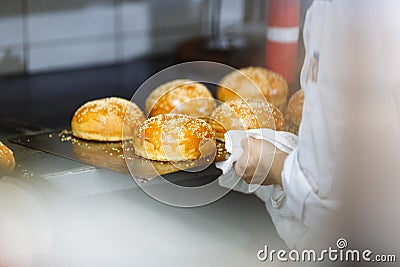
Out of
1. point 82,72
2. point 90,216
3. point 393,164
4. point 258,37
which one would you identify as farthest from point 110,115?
point 258,37

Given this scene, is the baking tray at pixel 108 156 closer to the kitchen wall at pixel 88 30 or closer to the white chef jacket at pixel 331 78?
the white chef jacket at pixel 331 78

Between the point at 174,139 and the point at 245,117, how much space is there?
0.40 ft

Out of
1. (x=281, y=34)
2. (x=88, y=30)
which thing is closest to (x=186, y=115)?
(x=281, y=34)

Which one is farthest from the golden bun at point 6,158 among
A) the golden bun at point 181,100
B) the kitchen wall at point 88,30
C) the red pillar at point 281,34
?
the kitchen wall at point 88,30

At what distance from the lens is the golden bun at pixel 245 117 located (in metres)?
0.80

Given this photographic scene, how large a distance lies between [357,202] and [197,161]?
0.99ft

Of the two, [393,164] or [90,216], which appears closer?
[393,164]

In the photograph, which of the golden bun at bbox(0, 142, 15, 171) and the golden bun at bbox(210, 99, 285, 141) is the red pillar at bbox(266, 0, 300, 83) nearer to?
the golden bun at bbox(210, 99, 285, 141)

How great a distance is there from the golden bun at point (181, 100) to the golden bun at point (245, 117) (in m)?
0.08

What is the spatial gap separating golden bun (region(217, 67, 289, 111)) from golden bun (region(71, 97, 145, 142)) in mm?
145

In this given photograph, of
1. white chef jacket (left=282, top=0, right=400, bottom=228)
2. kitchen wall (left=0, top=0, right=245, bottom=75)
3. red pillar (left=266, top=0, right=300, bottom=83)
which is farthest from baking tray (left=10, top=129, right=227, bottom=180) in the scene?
kitchen wall (left=0, top=0, right=245, bottom=75)

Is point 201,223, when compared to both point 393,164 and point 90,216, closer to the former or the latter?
point 90,216

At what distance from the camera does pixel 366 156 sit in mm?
564

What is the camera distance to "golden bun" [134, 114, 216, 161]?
853 mm
